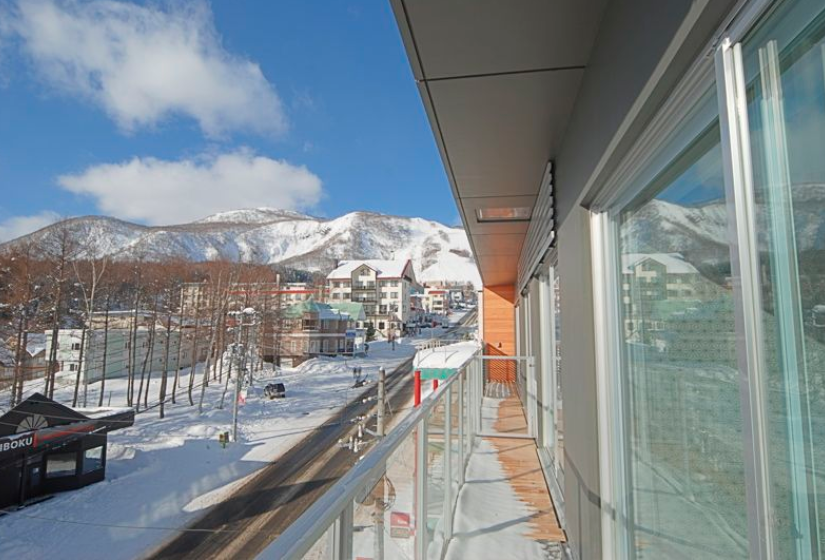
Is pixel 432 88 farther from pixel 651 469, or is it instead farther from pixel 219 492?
pixel 219 492

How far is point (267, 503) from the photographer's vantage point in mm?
11500

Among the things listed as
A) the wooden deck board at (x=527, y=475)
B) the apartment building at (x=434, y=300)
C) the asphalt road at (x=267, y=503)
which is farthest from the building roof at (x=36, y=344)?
the apartment building at (x=434, y=300)

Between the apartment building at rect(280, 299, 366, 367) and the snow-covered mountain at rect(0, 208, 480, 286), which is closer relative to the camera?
the apartment building at rect(280, 299, 366, 367)

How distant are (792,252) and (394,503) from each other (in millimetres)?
1065

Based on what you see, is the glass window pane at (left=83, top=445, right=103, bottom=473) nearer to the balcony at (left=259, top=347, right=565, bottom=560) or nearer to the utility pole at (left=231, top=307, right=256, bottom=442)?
the utility pole at (left=231, top=307, right=256, bottom=442)

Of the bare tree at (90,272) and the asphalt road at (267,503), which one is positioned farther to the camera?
the bare tree at (90,272)

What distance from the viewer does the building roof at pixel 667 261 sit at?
41.2 inches

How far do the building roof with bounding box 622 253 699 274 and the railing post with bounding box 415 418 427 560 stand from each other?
3.05 ft

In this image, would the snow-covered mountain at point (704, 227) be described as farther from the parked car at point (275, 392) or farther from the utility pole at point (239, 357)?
the parked car at point (275, 392)

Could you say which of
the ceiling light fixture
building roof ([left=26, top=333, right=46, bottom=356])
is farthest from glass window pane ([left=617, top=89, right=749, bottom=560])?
building roof ([left=26, top=333, right=46, bottom=356])

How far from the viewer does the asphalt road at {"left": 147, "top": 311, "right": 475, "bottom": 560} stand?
9.80m

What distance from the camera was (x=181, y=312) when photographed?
21422 millimetres

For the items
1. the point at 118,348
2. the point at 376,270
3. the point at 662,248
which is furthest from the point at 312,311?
the point at 662,248

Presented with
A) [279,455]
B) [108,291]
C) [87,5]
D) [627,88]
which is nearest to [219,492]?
[279,455]
